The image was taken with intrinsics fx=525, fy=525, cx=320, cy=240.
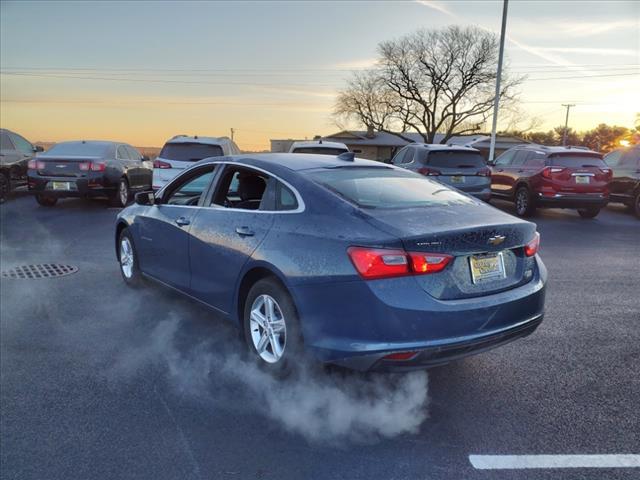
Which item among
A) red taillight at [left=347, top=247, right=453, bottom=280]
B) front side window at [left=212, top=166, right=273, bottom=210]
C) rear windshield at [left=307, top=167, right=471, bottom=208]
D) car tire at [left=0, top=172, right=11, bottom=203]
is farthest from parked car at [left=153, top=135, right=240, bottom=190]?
red taillight at [left=347, top=247, right=453, bottom=280]

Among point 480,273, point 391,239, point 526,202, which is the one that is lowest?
point 526,202

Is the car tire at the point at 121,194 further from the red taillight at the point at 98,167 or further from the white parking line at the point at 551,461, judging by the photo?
the white parking line at the point at 551,461

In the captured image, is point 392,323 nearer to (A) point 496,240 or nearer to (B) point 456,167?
(A) point 496,240

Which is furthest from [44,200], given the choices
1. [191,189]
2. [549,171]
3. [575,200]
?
[575,200]

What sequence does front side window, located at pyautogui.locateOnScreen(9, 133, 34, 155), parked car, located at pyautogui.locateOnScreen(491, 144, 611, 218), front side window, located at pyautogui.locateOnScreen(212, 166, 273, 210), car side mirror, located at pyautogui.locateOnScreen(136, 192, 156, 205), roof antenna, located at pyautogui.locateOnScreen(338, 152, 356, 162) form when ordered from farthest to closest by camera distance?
1. front side window, located at pyautogui.locateOnScreen(9, 133, 34, 155)
2. parked car, located at pyautogui.locateOnScreen(491, 144, 611, 218)
3. car side mirror, located at pyautogui.locateOnScreen(136, 192, 156, 205)
4. roof antenna, located at pyautogui.locateOnScreen(338, 152, 356, 162)
5. front side window, located at pyautogui.locateOnScreen(212, 166, 273, 210)

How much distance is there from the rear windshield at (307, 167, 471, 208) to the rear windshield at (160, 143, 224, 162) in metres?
8.17

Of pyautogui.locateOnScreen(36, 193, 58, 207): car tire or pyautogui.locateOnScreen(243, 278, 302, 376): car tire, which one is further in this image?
pyautogui.locateOnScreen(36, 193, 58, 207): car tire

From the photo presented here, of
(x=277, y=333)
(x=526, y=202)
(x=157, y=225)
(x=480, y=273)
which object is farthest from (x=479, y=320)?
(x=526, y=202)

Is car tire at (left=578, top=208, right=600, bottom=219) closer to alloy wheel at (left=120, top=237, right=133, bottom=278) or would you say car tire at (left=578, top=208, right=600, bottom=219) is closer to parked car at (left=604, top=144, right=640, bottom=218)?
parked car at (left=604, top=144, right=640, bottom=218)

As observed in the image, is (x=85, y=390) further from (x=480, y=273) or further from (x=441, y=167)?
(x=441, y=167)

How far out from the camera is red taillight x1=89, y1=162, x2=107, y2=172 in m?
11.9

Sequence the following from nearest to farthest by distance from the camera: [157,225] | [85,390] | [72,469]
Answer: [72,469], [85,390], [157,225]

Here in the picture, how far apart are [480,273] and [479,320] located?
0.93 ft

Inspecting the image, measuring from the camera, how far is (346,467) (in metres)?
2.71
